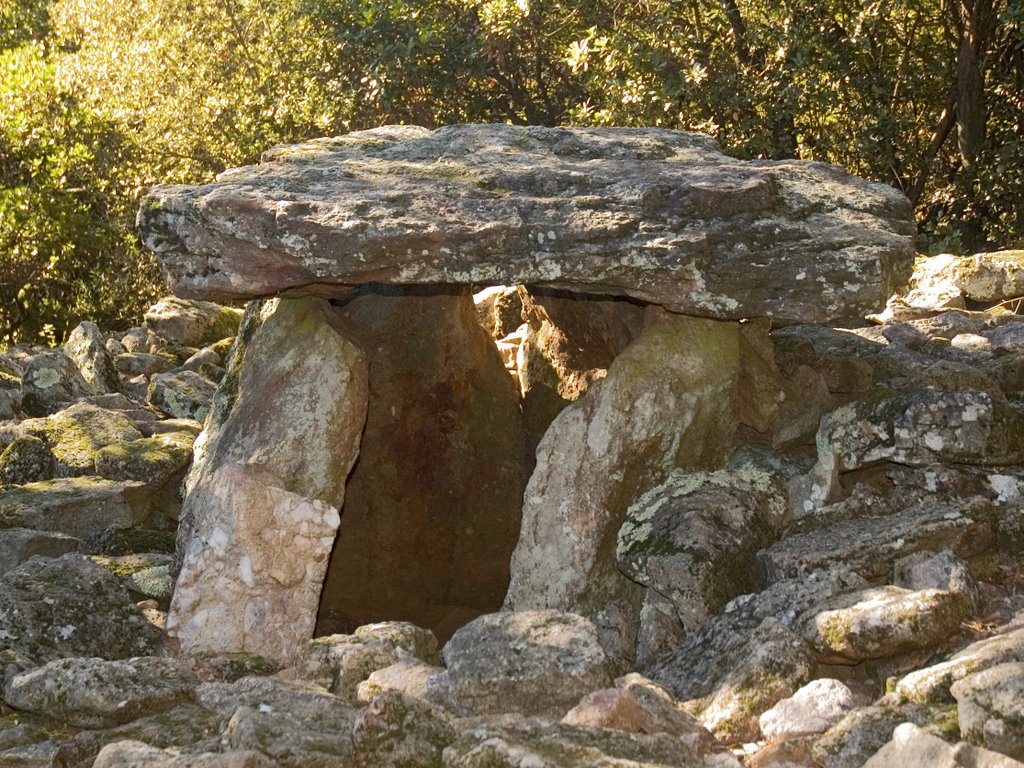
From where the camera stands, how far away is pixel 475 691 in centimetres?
545

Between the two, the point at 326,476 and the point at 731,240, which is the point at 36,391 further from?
the point at 731,240

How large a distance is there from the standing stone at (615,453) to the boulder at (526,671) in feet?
5.90

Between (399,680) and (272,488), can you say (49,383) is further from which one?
(399,680)

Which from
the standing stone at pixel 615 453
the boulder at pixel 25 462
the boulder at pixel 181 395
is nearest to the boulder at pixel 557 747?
the standing stone at pixel 615 453

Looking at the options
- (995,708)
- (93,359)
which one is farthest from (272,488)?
(93,359)

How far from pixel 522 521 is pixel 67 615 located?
8.64ft

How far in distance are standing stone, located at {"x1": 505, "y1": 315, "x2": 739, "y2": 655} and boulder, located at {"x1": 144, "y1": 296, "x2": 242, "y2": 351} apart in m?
7.72

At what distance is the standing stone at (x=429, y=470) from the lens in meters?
9.80

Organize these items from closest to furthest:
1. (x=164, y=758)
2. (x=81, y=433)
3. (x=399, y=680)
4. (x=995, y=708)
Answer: (x=995, y=708) < (x=164, y=758) < (x=399, y=680) < (x=81, y=433)

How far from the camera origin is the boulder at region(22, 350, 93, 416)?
12.2 meters

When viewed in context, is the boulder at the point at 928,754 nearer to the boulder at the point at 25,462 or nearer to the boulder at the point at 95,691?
the boulder at the point at 95,691

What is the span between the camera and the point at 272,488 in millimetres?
7684

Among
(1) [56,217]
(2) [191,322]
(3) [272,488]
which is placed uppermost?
(1) [56,217]

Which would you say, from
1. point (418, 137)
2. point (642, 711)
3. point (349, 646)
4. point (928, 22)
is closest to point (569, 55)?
point (928, 22)
